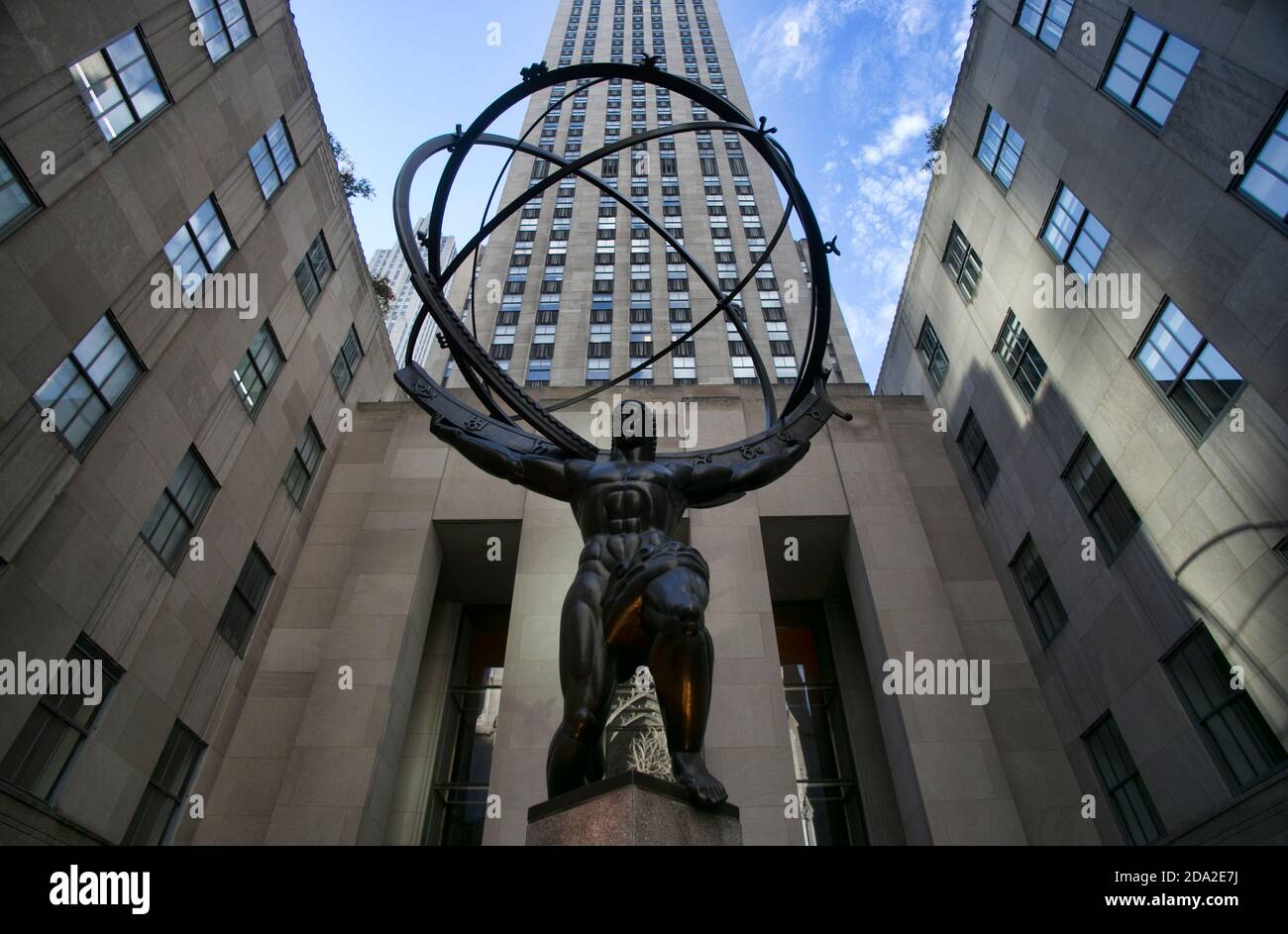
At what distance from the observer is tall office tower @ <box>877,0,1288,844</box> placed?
427 inches

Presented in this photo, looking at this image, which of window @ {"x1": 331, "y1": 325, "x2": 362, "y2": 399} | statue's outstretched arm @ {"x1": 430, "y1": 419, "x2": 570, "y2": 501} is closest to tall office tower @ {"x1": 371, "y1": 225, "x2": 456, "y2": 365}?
window @ {"x1": 331, "y1": 325, "x2": 362, "y2": 399}

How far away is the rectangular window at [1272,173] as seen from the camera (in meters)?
10.5

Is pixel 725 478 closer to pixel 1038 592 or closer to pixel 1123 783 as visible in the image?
pixel 1123 783

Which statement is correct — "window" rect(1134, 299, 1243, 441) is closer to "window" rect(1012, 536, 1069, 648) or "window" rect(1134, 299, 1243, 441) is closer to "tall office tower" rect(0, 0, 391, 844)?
"window" rect(1012, 536, 1069, 648)

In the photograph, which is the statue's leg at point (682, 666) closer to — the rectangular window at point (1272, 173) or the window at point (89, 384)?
the window at point (89, 384)

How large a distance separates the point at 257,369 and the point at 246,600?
530 centimetres

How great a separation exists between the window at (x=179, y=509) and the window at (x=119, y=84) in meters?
6.00

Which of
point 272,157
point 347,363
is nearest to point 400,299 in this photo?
point 347,363

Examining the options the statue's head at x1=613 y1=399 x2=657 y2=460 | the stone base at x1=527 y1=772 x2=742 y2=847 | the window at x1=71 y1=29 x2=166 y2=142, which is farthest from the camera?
the window at x1=71 y1=29 x2=166 y2=142

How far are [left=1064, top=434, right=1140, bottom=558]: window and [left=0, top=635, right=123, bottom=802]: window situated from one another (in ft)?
60.8

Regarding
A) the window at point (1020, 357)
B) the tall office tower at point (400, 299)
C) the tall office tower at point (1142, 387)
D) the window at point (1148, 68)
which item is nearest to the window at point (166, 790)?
the tall office tower at point (1142, 387)

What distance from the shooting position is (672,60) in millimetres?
65312

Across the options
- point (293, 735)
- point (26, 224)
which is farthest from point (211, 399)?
point (293, 735)
